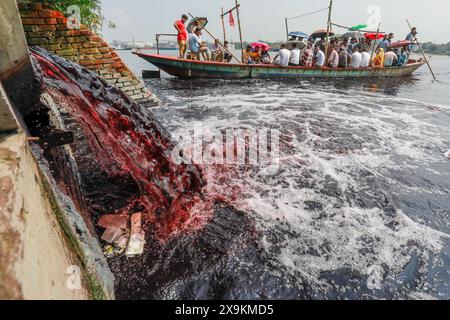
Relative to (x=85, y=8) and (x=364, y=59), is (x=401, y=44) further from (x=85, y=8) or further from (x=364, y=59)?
(x=85, y=8)

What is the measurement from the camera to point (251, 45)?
691 inches

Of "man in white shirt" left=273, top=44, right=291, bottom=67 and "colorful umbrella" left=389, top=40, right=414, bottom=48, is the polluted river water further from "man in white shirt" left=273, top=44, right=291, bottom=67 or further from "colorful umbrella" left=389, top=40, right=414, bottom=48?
"colorful umbrella" left=389, top=40, right=414, bottom=48

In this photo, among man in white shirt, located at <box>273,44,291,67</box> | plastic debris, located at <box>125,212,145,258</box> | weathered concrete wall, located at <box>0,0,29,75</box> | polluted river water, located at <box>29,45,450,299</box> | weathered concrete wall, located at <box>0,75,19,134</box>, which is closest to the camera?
weathered concrete wall, located at <box>0,75,19,134</box>

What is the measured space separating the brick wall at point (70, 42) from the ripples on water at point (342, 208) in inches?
73.4

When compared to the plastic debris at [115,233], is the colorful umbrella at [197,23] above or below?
above

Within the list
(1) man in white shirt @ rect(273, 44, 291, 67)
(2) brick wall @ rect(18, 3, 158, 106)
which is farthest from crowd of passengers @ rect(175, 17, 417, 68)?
(2) brick wall @ rect(18, 3, 158, 106)

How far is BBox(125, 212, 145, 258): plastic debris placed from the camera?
2.65 metres

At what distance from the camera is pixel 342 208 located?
11.9ft

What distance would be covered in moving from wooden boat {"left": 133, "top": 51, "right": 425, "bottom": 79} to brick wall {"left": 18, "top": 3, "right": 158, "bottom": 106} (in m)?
6.70

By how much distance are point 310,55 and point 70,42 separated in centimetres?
1390

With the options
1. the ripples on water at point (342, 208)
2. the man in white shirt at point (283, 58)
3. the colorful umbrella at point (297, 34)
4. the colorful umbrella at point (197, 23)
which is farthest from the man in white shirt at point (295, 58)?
the ripples on water at point (342, 208)

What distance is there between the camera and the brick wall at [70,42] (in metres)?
4.90

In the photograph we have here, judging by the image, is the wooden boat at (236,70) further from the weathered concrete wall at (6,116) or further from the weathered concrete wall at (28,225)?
the weathered concrete wall at (6,116)
